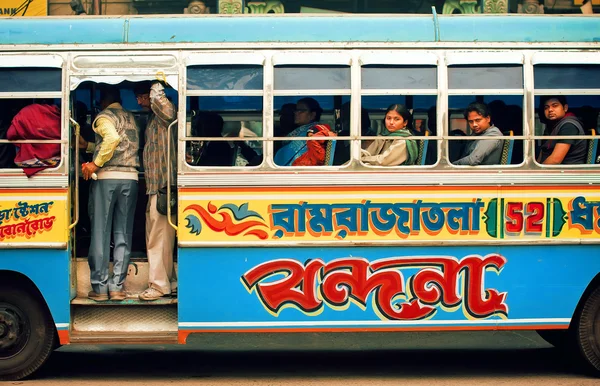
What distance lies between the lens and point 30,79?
734cm

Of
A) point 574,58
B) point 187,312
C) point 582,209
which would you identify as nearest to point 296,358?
point 187,312

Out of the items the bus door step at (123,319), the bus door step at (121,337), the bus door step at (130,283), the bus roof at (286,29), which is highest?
the bus roof at (286,29)

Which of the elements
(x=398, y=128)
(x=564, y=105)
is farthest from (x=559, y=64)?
(x=398, y=128)

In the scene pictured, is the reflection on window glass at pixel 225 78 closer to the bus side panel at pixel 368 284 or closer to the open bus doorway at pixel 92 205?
the open bus doorway at pixel 92 205

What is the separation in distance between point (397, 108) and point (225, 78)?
1.49m

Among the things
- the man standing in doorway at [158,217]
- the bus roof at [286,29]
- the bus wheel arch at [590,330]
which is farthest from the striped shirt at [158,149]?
the bus wheel arch at [590,330]

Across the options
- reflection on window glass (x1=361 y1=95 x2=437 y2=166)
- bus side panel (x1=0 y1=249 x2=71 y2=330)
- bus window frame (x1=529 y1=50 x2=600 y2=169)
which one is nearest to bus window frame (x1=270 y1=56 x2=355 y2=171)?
reflection on window glass (x1=361 y1=95 x2=437 y2=166)

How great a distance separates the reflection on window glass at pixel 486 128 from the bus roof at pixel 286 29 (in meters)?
0.53

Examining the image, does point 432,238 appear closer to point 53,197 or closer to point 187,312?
point 187,312

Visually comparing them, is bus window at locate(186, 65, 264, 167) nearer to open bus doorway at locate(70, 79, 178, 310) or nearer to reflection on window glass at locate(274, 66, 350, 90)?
reflection on window glass at locate(274, 66, 350, 90)

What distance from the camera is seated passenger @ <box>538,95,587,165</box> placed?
7.34m

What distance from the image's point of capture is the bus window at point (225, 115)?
7.26m

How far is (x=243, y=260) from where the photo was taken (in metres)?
7.23

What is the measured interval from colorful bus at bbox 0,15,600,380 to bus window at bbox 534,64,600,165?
21 millimetres
